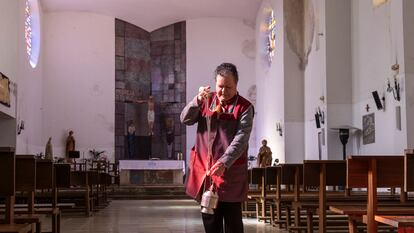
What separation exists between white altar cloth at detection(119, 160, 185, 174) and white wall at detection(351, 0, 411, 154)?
865cm

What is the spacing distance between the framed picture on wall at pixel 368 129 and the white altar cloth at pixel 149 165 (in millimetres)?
9256

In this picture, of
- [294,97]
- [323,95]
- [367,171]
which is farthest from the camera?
[294,97]

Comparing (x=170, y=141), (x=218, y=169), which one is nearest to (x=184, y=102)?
(x=170, y=141)

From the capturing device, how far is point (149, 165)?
76.0 feet

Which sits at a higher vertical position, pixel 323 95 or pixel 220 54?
pixel 220 54

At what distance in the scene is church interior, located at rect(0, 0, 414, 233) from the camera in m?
8.12

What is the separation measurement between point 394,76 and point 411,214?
31.1ft

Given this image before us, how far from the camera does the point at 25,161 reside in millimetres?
4742

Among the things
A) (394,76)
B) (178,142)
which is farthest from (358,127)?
(178,142)

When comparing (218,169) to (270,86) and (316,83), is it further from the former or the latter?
(270,86)

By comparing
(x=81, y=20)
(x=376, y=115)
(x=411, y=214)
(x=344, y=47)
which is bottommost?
(x=411, y=214)

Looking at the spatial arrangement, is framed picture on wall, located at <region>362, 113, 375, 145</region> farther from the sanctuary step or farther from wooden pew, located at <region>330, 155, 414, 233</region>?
wooden pew, located at <region>330, 155, 414, 233</region>

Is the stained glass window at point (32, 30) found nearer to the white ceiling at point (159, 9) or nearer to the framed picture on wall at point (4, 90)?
the white ceiling at point (159, 9)

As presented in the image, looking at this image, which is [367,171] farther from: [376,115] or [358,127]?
[358,127]
